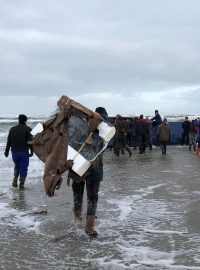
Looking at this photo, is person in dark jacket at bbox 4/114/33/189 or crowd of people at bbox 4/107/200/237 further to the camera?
person in dark jacket at bbox 4/114/33/189

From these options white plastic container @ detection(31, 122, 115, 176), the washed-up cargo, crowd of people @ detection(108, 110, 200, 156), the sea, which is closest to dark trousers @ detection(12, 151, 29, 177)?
the sea

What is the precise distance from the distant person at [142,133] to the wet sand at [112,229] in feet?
32.8

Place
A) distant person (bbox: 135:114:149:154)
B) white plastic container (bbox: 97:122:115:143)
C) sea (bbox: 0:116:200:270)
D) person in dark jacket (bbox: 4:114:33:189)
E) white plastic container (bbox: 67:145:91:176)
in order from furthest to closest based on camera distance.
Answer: distant person (bbox: 135:114:149:154)
person in dark jacket (bbox: 4:114:33:189)
white plastic container (bbox: 97:122:115:143)
white plastic container (bbox: 67:145:91:176)
sea (bbox: 0:116:200:270)

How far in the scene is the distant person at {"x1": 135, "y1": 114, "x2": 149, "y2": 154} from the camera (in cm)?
2287

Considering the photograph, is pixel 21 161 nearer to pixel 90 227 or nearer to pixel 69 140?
pixel 69 140

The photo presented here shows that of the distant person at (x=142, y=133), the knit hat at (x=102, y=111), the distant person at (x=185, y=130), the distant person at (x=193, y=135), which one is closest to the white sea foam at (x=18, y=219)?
the knit hat at (x=102, y=111)

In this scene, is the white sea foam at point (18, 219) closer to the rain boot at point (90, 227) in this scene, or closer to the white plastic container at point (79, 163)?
the rain boot at point (90, 227)

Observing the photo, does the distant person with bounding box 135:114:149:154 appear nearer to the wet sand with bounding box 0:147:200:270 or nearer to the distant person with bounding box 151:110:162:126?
the distant person with bounding box 151:110:162:126

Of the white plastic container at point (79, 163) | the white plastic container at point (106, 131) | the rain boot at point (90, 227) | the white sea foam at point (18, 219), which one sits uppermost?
the white plastic container at point (106, 131)

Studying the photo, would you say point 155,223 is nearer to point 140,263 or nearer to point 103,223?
point 103,223

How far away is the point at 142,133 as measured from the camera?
23.0 metres

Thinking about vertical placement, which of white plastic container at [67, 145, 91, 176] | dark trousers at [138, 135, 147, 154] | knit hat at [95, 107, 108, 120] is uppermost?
knit hat at [95, 107, 108, 120]

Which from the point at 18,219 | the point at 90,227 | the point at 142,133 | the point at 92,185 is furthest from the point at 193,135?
the point at 90,227

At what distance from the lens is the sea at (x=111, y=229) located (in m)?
5.98
